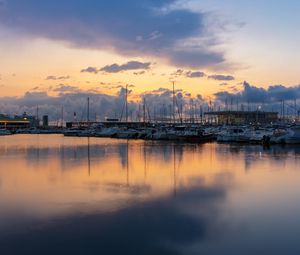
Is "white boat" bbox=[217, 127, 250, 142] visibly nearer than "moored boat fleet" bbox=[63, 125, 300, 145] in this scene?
No

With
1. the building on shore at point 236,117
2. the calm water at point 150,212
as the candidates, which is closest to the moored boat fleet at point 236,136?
the calm water at point 150,212

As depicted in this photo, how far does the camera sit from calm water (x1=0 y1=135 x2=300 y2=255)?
38.5 feet

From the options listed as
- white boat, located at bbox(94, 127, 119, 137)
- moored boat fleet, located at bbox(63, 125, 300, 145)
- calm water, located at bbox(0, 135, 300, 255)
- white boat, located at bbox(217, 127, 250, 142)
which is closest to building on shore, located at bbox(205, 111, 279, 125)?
white boat, located at bbox(94, 127, 119, 137)

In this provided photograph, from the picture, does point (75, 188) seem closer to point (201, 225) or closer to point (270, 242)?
point (201, 225)

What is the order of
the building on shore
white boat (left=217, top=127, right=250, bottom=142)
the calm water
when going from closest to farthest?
the calm water, white boat (left=217, top=127, right=250, bottom=142), the building on shore

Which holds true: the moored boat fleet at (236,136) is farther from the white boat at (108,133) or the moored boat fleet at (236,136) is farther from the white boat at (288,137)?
the white boat at (108,133)

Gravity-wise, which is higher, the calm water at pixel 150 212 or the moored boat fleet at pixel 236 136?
the moored boat fleet at pixel 236 136

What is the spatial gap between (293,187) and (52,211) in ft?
39.6

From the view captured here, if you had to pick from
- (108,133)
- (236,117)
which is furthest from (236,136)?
(236,117)

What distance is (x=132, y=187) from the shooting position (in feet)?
70.3

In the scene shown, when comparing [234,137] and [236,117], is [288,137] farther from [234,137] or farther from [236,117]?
[236,117]

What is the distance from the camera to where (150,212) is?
15.8m

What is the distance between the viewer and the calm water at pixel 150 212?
11727 millimetres

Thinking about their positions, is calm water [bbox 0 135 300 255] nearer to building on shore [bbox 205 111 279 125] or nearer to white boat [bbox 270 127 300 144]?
white boat [bbox 270 127 300 144]
